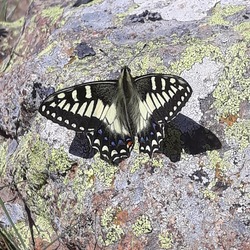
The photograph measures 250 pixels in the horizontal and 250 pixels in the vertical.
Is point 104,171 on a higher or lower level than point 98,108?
lower

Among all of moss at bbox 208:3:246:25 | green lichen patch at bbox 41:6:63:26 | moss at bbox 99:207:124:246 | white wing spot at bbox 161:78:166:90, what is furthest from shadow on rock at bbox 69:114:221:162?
green lichen patch at bbox 41:6:63:26

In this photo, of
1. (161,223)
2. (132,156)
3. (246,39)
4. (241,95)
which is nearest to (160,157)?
(132,156)

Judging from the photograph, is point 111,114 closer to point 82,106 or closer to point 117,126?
point 117,126

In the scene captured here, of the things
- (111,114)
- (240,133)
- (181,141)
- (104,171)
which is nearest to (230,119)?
(240,133)

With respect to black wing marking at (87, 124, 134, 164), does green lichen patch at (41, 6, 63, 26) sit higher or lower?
higher

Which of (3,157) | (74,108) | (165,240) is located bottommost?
(165,240)

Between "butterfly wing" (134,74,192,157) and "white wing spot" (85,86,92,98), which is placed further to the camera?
"white wing spot" (85,86,92,98)

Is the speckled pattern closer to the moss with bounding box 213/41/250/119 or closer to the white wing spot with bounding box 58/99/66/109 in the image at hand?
the moss with bounding box 213/41/250/119
